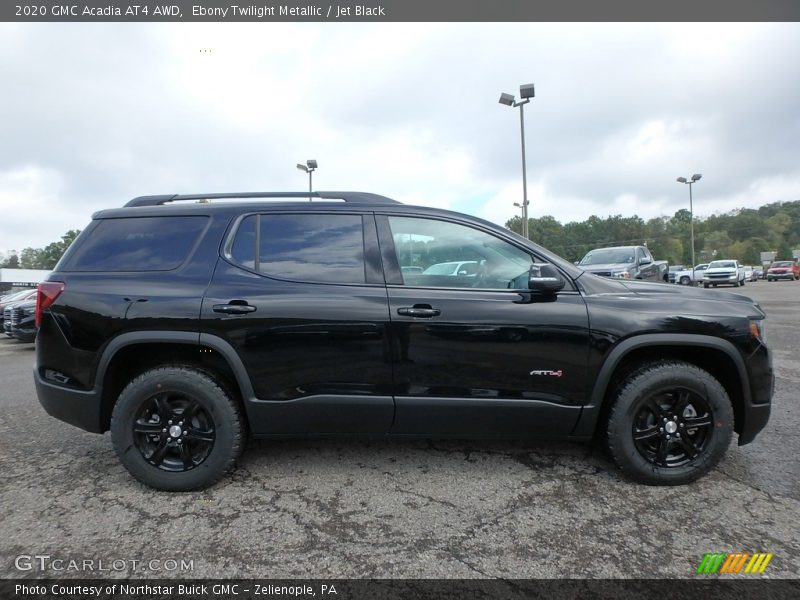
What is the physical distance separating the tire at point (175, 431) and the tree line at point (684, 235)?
84.4 m

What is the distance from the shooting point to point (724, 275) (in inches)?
1057

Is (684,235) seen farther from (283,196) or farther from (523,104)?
(283,196)

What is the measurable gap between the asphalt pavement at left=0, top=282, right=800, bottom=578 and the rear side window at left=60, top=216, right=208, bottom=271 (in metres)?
1.42

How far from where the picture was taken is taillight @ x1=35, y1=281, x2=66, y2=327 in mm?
2715

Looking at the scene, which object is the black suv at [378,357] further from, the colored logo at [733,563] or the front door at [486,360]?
the colored logo at [733,563]

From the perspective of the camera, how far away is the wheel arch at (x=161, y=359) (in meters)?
2.62

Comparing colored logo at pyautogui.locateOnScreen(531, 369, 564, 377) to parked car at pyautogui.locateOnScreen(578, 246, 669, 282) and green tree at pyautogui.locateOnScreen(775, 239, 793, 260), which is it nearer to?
parked car at pyautogui.locateOnScreen(578, 246, 669, 282)

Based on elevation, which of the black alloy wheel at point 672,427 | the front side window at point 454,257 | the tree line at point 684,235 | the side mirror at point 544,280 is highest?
the tree line at point 684,235

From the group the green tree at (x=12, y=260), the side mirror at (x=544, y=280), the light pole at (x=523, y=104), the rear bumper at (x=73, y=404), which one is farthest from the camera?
the green tree at (x=12, y=260)

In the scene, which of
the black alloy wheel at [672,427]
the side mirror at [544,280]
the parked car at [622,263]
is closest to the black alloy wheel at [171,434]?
the side mirror at [544,280]

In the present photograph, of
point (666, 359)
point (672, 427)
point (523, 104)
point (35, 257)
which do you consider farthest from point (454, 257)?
point (35, 257)

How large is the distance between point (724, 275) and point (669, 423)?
30655 millimetres

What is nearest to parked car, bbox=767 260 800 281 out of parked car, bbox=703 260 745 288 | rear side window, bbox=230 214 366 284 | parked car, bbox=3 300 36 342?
parked car, bbox=703 260 745 288

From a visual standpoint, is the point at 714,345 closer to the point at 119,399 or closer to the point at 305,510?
the point at 305,510
